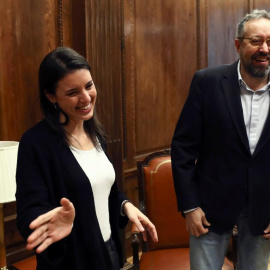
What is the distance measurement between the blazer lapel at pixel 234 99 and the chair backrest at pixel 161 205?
741 mm

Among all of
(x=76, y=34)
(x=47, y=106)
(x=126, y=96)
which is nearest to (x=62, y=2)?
(x=76, y=34)

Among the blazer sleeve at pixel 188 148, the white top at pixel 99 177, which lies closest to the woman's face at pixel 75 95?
the white top at pixel 99 177

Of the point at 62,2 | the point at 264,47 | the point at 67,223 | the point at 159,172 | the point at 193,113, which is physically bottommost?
the point at 159,172

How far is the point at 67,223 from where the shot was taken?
1144 millimetres

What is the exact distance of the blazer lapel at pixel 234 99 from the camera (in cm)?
171

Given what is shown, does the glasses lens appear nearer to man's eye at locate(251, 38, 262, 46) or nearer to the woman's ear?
man's eye at locate(251, 38, 262, 46)

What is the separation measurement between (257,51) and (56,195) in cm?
104

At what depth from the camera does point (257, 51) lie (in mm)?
1696

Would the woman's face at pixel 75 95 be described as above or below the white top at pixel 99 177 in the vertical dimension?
above

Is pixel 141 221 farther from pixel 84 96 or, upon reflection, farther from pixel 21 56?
pixel 21 56

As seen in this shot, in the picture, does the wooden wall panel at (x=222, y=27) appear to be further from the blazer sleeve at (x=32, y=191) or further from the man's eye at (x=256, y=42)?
the blazer sleeve at (x=32, y=191)

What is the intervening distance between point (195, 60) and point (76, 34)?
1548mm

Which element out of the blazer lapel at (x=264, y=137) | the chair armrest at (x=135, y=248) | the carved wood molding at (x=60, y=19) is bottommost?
the chair armrest at (x=135, y=248)

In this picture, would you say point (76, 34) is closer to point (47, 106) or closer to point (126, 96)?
point (126, 96)
